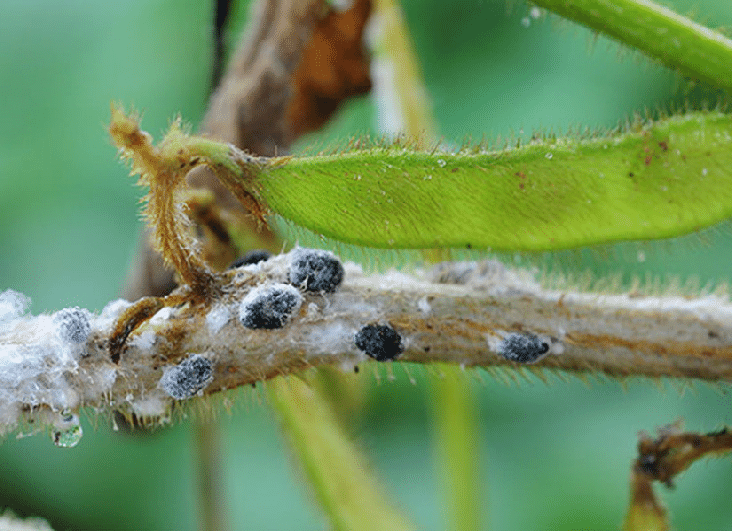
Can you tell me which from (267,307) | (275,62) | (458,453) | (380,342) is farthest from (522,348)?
(275,62)

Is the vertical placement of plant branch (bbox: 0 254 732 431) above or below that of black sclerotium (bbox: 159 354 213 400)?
above

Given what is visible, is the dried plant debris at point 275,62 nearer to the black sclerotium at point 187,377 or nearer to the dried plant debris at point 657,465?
the black sclerotium at point 187,377

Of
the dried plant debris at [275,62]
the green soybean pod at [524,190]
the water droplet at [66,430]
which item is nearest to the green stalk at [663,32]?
the green soybean pod at [524,190]

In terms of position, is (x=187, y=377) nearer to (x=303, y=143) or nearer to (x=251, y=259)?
(x=251, y=259)

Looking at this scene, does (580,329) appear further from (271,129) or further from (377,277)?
(271,129)

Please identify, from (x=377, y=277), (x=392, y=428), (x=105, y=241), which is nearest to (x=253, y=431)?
(x=392, y=428)

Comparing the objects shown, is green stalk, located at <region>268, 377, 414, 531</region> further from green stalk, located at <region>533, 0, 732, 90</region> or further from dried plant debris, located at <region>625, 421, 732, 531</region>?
green stalk, located at <region>533, 0, 732, 90</region>

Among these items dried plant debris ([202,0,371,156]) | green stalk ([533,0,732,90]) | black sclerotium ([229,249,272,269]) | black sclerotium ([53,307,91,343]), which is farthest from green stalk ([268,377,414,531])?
green stalk ([533,0,732,90])
